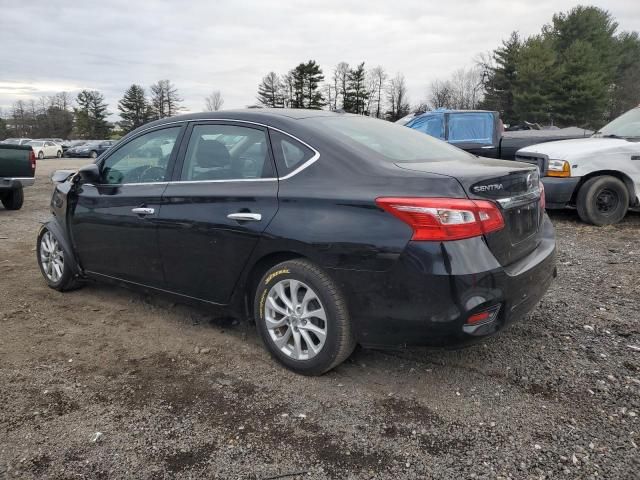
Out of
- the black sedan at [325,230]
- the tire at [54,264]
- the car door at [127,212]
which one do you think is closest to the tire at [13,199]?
the tire at [54,264]

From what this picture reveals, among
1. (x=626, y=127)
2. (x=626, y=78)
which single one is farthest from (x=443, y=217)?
(x=626, y=78)

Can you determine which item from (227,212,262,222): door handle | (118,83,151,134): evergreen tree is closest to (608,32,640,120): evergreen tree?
(227,212,262,222): door handle

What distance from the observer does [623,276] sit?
4.75 metres

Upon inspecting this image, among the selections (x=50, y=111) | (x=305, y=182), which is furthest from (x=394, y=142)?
(x=50, y=111)

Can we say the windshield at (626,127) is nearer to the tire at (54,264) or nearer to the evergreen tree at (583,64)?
the tire at (54,264)

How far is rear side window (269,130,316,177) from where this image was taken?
2.99 meters

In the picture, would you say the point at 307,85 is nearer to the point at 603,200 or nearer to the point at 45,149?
the point at 45,149

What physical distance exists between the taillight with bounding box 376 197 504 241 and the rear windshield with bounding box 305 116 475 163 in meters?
0.46

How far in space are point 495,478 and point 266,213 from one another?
178cm

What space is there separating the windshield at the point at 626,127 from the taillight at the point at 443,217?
5.94 m

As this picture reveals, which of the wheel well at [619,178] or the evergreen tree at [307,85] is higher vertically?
the evergreen tree at [307,85]

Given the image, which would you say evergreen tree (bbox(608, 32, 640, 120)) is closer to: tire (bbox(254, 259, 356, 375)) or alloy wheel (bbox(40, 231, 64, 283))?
alloy wheel (bbox(40, 231, 64, 283))

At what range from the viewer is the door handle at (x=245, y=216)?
9.87ft

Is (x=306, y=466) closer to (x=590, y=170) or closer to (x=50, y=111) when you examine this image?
(x=590, y=170)
